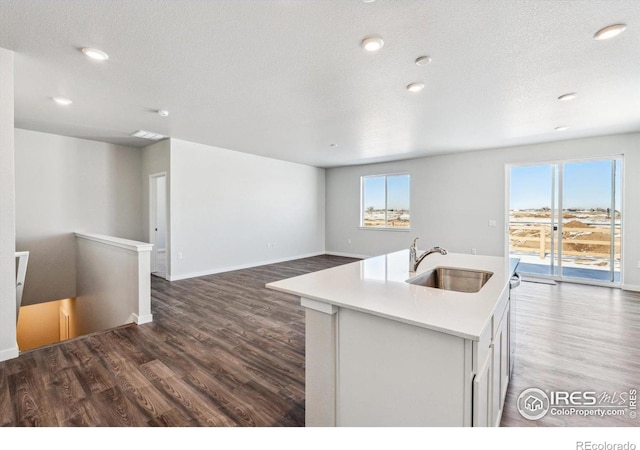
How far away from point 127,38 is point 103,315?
12.5ft

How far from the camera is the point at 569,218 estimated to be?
17.2 ft

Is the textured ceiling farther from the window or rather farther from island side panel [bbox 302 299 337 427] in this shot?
the window

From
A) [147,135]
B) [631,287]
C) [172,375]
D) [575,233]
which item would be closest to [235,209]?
[147,135]

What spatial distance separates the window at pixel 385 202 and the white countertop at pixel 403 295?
5.14 m

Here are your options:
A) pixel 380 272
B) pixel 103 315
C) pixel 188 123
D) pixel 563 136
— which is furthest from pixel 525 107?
pixel 103 315

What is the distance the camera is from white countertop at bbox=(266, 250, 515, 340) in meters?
1.17

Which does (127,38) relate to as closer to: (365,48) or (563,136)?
(365,48)

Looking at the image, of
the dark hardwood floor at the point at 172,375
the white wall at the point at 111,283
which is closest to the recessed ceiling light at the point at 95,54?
the white wall at the point at 111,283

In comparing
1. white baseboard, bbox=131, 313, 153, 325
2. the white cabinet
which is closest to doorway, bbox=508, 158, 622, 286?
the white cabinet

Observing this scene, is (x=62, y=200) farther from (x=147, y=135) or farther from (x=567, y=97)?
(x=567, y=97)

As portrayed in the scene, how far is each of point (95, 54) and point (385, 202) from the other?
21.0ft

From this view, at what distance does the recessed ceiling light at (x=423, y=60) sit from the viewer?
2.39 meters

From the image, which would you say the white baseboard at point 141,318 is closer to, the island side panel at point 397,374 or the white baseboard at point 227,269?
the white baseboard at point 227,269
